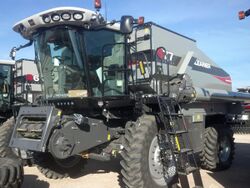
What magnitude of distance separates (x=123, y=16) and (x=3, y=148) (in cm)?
374

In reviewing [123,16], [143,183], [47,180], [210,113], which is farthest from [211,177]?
[123,16]

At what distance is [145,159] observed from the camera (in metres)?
5.82

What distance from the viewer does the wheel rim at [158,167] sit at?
6.06 m

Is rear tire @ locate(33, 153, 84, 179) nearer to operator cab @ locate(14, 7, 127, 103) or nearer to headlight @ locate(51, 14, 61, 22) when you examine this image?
operator cab @ locate(14, 7, 127, 103)

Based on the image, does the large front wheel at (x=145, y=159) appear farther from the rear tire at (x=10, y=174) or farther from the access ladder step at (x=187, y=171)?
the rear tire at (x=10, y=174)

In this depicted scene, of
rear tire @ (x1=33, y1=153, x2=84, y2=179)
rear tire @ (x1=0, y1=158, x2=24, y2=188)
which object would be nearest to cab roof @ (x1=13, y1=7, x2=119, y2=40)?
rear tire @ (x1=0, y1=158, x2=24, y2=188)

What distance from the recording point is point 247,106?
10742 millimetres

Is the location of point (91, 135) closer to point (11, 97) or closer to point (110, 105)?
point (110, 105)

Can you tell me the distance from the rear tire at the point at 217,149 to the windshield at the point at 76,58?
260 cm

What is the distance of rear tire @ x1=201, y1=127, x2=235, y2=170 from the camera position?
7.79 meters

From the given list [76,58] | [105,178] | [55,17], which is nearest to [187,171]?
[105,178]

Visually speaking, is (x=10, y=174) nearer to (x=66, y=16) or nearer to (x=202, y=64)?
(x=66, y=16)

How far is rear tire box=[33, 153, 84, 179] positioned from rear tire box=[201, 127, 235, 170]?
2.75 metres

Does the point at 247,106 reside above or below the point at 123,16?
below
